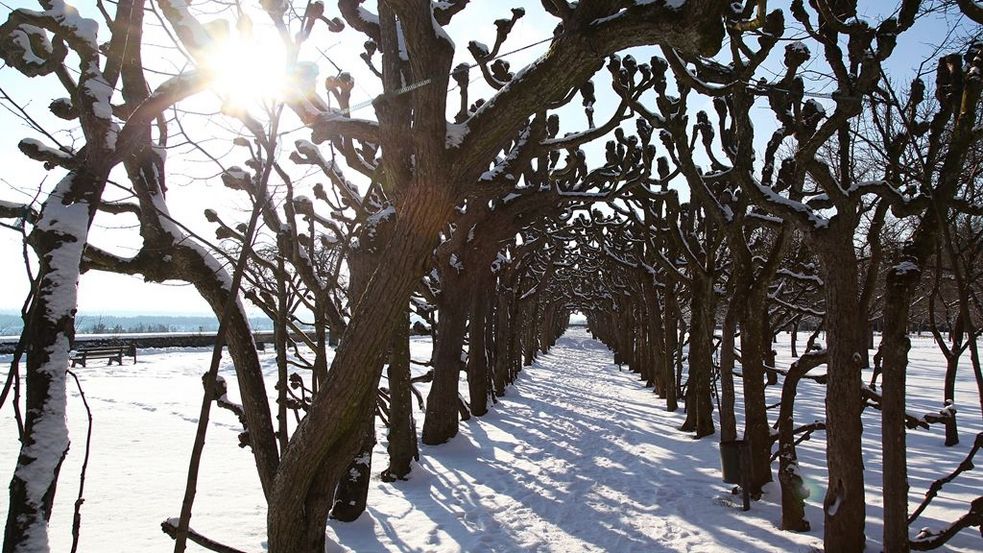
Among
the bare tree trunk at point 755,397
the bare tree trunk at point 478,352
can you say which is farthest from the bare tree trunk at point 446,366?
the bare tree trunk at point 755,397

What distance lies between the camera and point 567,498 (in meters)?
6.06

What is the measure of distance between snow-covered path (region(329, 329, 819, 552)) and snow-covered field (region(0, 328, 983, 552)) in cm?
2

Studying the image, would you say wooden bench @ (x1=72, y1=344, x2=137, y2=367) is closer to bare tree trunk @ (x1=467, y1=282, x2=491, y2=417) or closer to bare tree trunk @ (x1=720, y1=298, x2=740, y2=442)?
bare tree trunk @ (x1=467, y1=282, x2=491, y2=417)

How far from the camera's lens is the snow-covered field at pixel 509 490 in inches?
186

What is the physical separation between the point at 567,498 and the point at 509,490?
72 centimetres

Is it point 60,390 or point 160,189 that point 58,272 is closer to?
point 60,390

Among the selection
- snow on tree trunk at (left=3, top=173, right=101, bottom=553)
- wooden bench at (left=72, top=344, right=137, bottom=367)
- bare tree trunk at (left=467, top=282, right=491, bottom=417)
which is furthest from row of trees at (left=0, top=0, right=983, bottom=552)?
wooden bench at (left=72, top=344, right=137, bottom=367)

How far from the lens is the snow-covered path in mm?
4820

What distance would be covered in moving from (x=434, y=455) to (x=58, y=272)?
631 cm

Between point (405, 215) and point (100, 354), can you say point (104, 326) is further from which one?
point (405, 215)

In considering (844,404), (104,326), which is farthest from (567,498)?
(104,326)

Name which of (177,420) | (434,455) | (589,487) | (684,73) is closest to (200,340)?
(177,420)

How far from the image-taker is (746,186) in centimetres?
435

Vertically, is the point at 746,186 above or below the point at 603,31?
below
